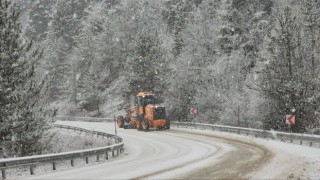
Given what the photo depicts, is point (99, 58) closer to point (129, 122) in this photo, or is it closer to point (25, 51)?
point (129, 122)

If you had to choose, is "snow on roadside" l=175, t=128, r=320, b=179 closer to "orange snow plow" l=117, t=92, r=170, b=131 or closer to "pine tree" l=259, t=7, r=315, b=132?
"pine tree" l=259, t=7, r=315, b=132

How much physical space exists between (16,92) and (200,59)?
3176 cm

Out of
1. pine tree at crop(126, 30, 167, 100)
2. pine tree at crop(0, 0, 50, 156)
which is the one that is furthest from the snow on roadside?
pine tree at crop(126, 30, 167, 100)

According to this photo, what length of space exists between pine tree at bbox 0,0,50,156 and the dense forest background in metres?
1.36

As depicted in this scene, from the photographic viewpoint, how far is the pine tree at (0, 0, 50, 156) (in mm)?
21906

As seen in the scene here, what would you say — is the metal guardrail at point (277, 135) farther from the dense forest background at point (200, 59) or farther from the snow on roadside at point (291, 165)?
the dense forest background at point (200, 59)

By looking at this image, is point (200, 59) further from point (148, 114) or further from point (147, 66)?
point (148, 114)

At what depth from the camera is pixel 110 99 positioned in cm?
7162

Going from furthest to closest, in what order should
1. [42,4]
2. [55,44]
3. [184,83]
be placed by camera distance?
[42,4], [55,44], [184,83]

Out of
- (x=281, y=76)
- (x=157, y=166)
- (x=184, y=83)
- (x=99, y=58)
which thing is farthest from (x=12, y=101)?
(x=99, y=58)

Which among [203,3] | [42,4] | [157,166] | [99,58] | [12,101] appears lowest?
[157,166]

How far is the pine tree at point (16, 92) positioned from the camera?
21.9 meters

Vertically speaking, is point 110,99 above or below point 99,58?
below

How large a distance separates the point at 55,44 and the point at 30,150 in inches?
2580
